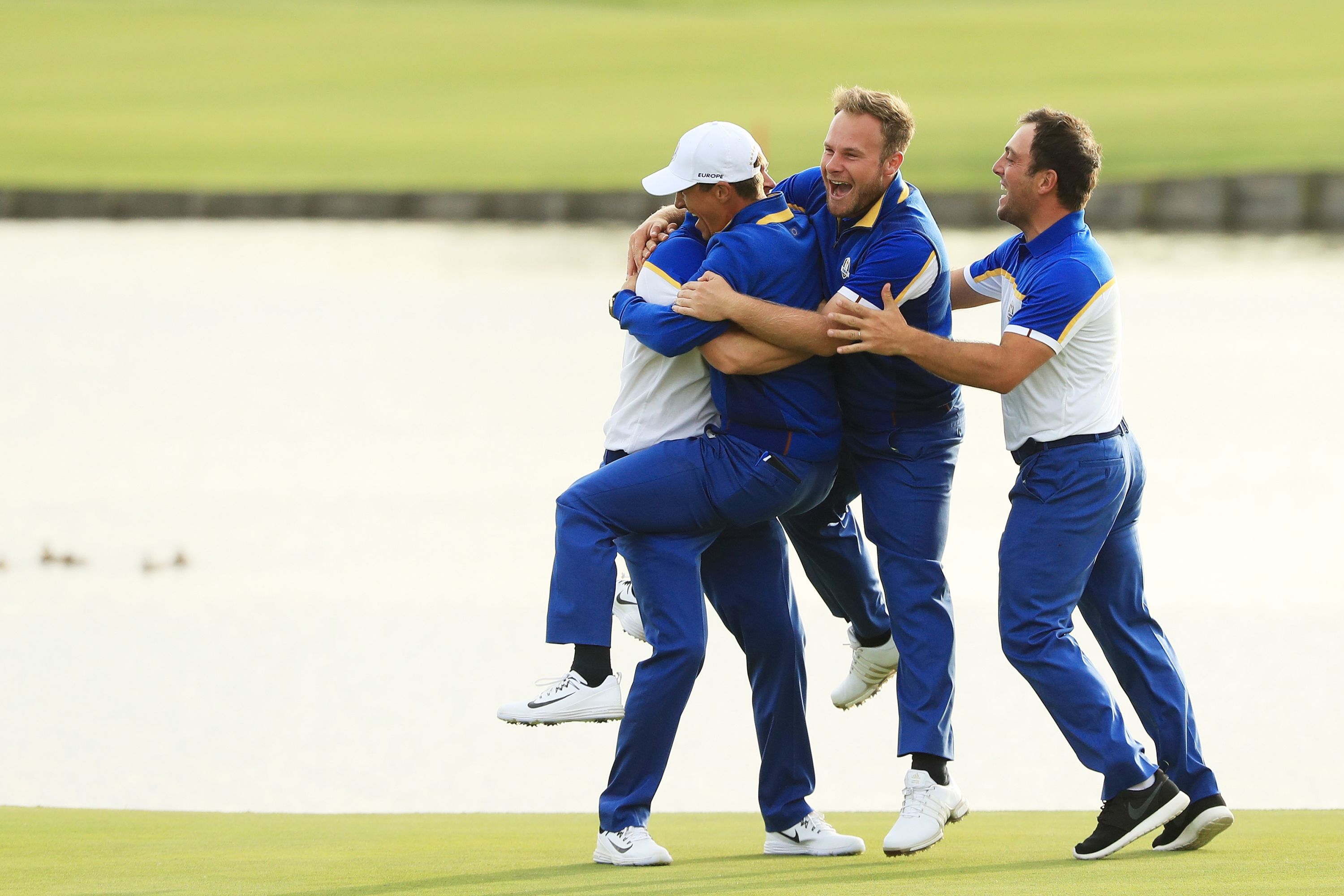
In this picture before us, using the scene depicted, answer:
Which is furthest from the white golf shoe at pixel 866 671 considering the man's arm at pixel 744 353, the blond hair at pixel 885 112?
the blond hair at pixel 885 112

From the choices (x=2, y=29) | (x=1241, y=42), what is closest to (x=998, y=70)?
(x=1241, y=42)

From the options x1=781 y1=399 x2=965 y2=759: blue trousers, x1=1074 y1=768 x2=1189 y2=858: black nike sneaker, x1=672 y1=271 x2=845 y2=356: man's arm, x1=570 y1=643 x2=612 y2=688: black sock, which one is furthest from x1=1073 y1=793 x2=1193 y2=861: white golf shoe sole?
x1=672 y1=271 x2=845 y2=356: man's arm

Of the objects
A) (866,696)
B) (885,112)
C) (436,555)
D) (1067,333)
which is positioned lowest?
(436,555)

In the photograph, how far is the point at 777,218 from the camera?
4.56 m

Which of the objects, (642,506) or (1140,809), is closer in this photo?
(1140,809)

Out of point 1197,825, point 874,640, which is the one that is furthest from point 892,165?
point 1197,825

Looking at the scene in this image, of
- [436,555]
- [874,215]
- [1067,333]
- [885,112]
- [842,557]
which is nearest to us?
[1067,333]

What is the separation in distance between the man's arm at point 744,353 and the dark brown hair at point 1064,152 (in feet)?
2.50

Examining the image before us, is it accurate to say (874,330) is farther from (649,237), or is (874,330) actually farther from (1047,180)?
(649,237)

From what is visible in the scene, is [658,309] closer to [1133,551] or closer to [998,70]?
[1133,551]

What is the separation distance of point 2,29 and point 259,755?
47.7 meters

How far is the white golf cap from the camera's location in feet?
14.4

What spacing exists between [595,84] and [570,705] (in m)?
38.3

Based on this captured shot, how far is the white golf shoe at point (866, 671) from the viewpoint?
521 centimetres
